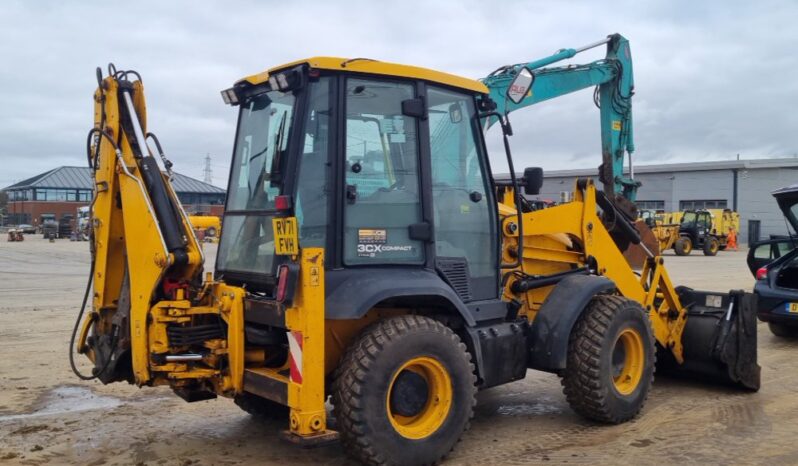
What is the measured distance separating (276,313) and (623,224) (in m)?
3.72

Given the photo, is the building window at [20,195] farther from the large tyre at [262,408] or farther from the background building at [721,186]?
the large tyre at [262,408]

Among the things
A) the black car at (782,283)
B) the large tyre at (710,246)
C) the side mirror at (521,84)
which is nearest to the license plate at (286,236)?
the side mirror at (521,84)

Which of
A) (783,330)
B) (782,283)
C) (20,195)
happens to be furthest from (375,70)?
(20,195)

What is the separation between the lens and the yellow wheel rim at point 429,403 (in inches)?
171

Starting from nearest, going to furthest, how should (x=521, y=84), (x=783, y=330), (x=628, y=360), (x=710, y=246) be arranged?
(x=628, y=360) < (x=521, y=84) < (x=783, y=330) < (x=710, y=246)

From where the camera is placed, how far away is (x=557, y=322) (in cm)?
532

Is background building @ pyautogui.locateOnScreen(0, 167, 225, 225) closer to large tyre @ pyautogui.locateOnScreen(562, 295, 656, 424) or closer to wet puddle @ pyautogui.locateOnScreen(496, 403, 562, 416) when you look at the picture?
wet puddle @ pyautogui.locateOnScreen(496, 403, 562, 416)

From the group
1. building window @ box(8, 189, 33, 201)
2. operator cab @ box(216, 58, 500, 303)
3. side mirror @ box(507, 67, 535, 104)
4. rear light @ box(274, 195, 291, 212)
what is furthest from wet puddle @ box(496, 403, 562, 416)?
building window @ box(8, 189, 33, 201)

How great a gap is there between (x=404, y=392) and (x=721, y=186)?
44758mm

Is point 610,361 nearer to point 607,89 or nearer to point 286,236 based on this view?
point 286,236

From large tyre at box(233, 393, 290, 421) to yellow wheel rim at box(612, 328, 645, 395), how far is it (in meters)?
2.69

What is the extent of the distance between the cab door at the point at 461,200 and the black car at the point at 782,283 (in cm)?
477

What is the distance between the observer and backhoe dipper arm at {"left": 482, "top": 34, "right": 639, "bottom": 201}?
25.6 feet

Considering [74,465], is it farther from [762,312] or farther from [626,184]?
[762,312]
